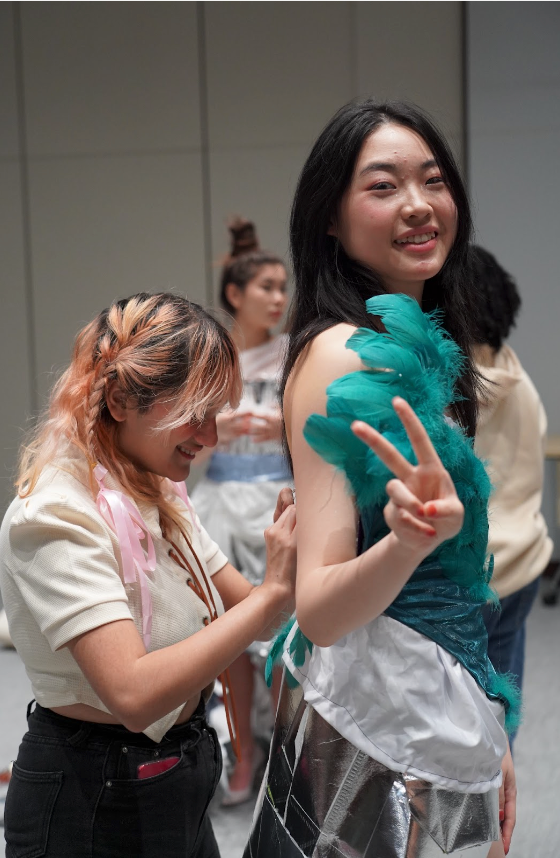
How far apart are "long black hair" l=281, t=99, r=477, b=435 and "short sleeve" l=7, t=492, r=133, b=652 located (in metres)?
0.33

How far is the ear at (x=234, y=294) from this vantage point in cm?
315

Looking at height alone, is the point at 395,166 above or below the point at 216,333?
above

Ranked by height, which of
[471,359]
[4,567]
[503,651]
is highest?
[471,359]

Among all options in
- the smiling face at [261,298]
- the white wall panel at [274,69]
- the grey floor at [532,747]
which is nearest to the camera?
the grey floor at [532,747]

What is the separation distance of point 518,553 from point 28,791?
1380mm

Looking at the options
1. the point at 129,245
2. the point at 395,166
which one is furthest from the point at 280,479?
the point at 129,245

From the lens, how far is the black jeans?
1158 mm

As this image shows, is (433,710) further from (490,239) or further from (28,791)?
(490,239)

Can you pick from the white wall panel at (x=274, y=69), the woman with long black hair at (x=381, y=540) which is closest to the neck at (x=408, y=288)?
the woman with long black hair at (x=381, y=540)

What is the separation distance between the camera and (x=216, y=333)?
1273mm

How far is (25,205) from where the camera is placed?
555 centimetres

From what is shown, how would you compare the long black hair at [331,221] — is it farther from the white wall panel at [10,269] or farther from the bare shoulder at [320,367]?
the white wall panel at [10,269]

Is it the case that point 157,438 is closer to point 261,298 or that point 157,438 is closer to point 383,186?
point 383,186

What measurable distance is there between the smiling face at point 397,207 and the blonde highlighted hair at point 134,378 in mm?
269
